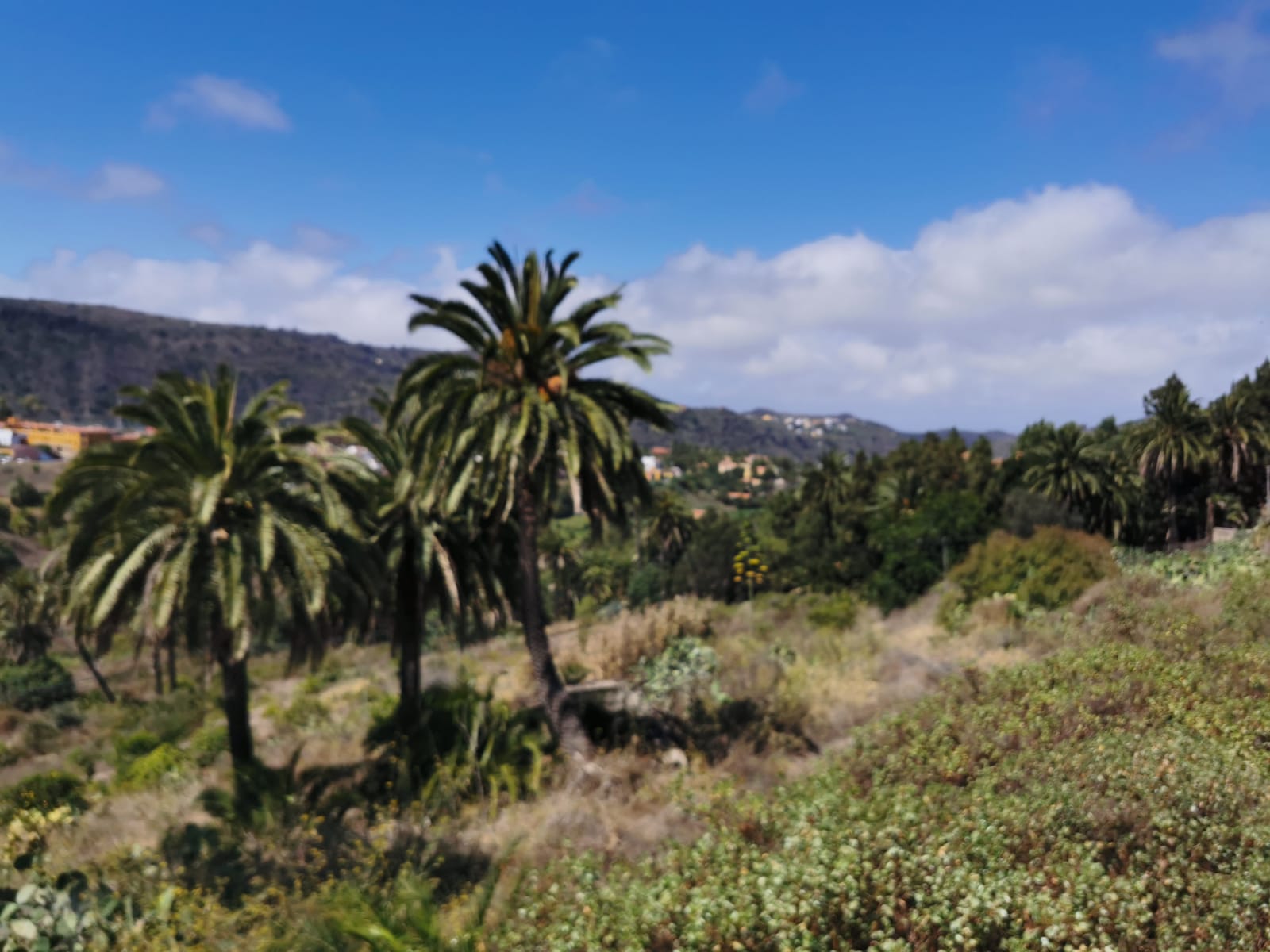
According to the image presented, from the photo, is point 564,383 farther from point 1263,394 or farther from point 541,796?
point 1263,394

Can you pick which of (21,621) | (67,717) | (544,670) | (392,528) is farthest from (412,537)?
(21,621)

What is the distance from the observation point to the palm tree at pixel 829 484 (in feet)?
176

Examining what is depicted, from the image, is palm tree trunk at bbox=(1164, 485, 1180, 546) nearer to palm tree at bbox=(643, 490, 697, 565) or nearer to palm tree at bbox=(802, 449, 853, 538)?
palm tree at bbox=(802, 449, 853, 538)

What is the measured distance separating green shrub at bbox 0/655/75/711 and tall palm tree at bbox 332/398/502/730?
30839 mm

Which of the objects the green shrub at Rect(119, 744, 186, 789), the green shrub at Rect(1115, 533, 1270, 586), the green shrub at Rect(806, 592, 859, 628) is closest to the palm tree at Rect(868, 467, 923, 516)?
the green shrub at Rect(806, 592, 859, 628)

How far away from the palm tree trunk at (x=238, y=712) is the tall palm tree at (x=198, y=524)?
0.14 metres

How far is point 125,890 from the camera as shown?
728 cm

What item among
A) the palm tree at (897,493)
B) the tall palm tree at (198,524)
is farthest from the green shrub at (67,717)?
the palm tree at (897,493)

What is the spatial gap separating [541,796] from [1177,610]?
10.8m

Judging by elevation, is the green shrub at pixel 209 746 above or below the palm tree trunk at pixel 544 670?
below

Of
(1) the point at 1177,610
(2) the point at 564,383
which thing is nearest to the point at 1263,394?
(1) the point at 1177,610

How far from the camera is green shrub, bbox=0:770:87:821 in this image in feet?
39.8

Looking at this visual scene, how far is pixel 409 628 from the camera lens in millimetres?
14203

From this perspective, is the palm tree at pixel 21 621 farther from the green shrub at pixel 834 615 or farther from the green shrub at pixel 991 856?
the green shrub at pixel 991 856
